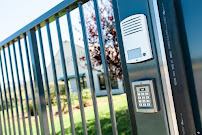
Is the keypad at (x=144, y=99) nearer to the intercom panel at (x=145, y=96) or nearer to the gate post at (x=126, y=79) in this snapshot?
the intercom panel at (x=145, y=96)

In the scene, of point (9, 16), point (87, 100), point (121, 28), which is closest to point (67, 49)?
point (87, 100)

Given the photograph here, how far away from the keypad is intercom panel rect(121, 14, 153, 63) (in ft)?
0.61

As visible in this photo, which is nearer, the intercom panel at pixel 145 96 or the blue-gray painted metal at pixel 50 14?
the intercom panel at pixel 145 96

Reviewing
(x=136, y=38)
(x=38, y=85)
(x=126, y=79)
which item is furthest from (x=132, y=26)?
(x=38, y=85)

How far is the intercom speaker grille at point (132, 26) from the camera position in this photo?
1107 millimetres

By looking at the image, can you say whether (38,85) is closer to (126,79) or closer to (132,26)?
(126,79)

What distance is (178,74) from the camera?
1.05 meters

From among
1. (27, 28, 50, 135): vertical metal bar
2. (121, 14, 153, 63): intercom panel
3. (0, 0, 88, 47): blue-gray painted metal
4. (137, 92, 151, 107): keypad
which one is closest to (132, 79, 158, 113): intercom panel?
(137, 92, 151, 107): keypad

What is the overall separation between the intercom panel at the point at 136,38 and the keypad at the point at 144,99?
19cm

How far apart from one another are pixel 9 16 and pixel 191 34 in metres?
7.36

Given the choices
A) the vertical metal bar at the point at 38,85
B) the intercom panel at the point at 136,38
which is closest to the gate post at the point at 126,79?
the intercom panel at the point at 136,38

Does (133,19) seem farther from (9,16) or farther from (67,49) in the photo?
(67,49)

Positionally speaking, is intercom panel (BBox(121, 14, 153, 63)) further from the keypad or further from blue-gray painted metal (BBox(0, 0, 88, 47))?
blue-gray painted metal (BBox(0, 0, 88, 47))

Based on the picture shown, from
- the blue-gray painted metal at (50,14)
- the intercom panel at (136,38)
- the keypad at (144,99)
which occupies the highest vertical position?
the blue-gray painted metal at (50,14)
